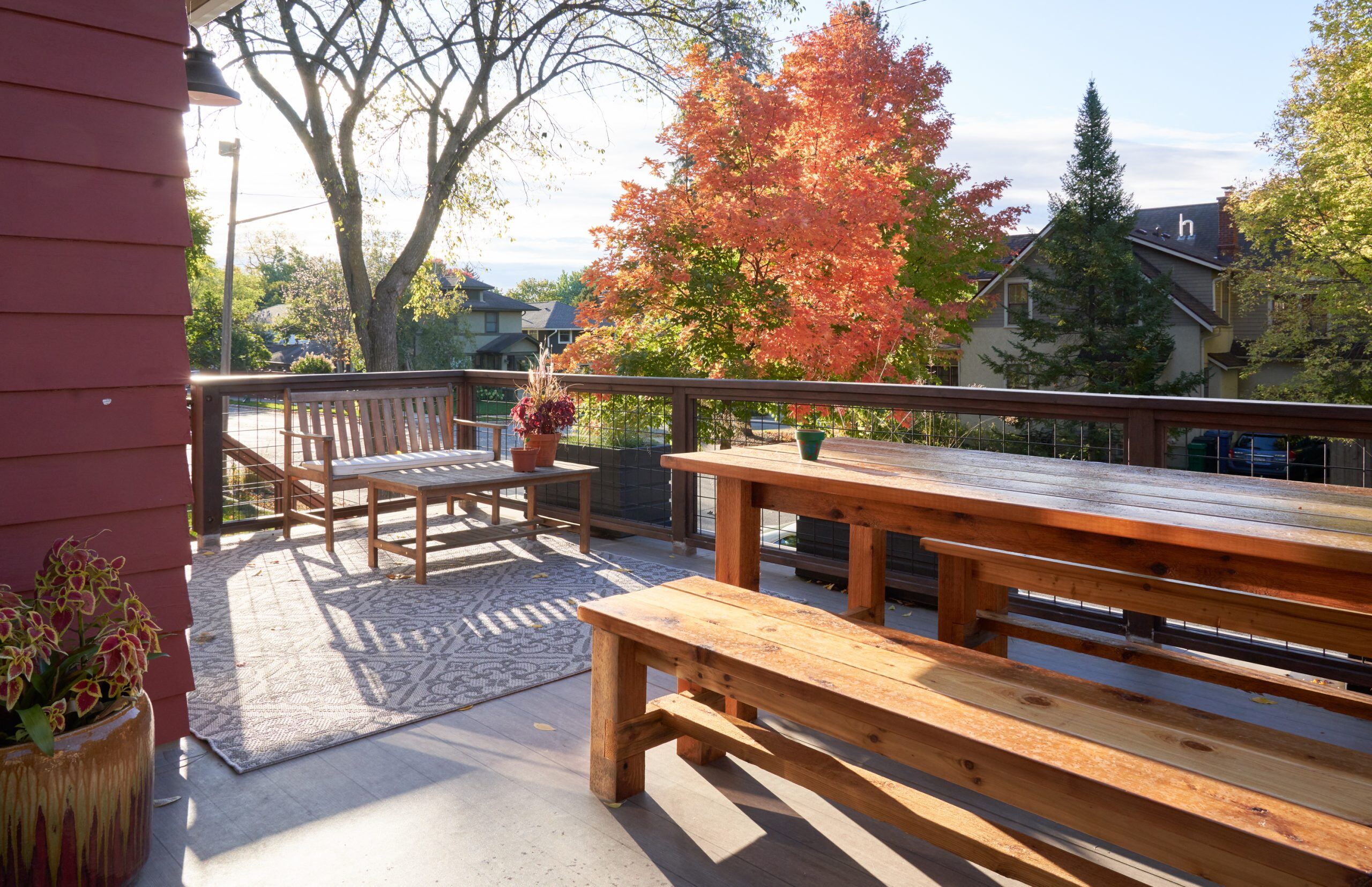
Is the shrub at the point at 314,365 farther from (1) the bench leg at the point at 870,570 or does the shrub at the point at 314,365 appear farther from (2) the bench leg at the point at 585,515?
(1) the bench leg at the point at 870,570

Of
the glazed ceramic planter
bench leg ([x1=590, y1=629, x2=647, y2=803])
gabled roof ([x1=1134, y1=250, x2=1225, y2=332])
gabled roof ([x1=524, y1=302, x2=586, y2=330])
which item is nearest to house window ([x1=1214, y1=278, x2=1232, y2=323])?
gabled roof ([x1=1134, y1=250, x2=1225, y2=332])

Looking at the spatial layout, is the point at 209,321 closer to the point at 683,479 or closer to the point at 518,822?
the point at 683,479

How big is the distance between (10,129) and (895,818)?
2.57 m

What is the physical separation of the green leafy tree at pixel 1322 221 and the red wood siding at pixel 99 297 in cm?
1985

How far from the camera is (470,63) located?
1121 cm

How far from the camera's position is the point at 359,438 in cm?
548

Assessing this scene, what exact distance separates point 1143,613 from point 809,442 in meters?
1.01

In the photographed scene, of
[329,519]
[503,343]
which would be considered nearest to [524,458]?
[329,519]

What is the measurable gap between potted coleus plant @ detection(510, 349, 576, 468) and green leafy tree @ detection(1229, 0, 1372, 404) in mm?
17763

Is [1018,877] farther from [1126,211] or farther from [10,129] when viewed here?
[1126,211]

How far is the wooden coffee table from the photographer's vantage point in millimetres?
4426

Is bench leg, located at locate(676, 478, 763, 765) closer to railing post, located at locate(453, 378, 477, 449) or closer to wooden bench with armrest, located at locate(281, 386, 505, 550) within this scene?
wooden bench with armrest, located at locate(281, 386, 505, 550)

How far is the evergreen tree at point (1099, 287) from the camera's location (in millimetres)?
18062

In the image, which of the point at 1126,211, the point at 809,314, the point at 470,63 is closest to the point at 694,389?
the point at 809,314
